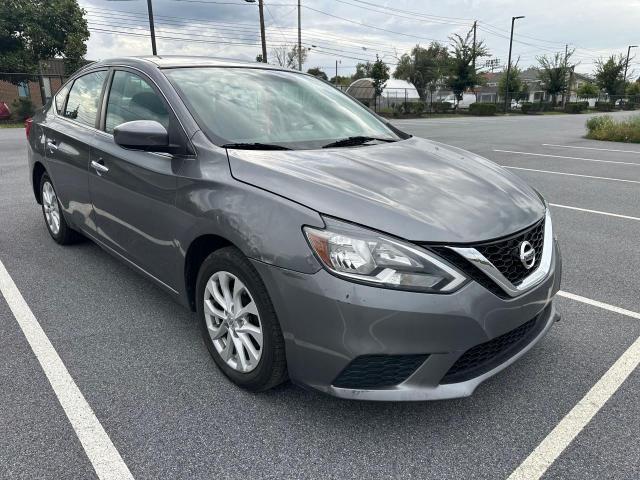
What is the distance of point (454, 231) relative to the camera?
208 cm

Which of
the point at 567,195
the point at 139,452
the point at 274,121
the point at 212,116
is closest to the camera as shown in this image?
the point at 139,452

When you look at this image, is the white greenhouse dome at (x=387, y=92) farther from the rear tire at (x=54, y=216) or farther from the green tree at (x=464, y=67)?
the rear tire at (x=54, y=216)

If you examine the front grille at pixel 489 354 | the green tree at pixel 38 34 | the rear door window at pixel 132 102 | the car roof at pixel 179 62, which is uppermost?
the green tree at pixel 38 34

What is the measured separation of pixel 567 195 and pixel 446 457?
21.4 ft

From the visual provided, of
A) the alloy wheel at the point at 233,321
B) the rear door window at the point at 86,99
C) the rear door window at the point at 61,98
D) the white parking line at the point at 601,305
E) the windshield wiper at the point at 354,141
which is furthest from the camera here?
the rear door window at the point at 61,98

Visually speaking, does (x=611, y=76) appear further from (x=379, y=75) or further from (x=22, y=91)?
(x=22, y=91)

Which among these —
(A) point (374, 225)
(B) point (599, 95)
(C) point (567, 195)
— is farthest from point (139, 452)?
(B) point (599, 95)

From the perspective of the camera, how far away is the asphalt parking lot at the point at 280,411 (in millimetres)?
2082

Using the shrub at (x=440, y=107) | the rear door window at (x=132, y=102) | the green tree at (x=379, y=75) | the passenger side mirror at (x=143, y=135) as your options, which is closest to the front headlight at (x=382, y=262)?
the passenger side mirror at (x=143, y=135)

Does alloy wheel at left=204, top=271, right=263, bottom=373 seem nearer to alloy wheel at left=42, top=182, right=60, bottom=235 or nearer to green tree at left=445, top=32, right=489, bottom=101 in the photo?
alloy wheel at left=42, top=182, right=60, bottom=235

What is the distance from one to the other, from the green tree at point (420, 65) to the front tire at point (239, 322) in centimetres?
6287

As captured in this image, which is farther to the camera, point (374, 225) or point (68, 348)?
point (68, 348)

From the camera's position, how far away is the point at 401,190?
232cm

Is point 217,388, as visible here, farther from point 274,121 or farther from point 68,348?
point 274,121
